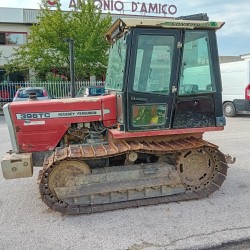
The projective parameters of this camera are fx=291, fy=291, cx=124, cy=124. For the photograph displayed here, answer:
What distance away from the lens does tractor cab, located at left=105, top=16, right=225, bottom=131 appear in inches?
163

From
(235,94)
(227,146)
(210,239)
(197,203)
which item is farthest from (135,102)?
(235,94)

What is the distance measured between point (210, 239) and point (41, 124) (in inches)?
111

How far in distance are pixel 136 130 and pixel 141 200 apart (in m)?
1.05

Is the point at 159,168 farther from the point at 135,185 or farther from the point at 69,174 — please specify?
the point at 69,174

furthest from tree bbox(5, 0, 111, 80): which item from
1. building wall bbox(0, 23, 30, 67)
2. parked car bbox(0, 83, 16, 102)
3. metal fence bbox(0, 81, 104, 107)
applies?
building wall bbox(0, 23, 30, 67)

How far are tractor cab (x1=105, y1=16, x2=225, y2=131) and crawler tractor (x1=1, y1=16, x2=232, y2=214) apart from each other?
0.01m

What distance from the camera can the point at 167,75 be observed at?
4.28m

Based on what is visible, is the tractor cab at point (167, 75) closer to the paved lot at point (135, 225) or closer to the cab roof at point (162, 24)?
the cab roof at point (162, 24)

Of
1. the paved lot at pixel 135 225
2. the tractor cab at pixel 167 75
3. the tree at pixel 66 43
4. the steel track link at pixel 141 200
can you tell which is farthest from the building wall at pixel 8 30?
the steel track link at pixel 141 200

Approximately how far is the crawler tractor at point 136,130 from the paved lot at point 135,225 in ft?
0.72

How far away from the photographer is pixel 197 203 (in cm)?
434

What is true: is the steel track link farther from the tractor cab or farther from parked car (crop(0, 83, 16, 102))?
parked car (crop(0, 83, 16, 102))

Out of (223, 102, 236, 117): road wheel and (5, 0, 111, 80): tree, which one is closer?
(223, 102, 236, 117): road wheel

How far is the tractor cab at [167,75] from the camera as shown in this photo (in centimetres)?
415
